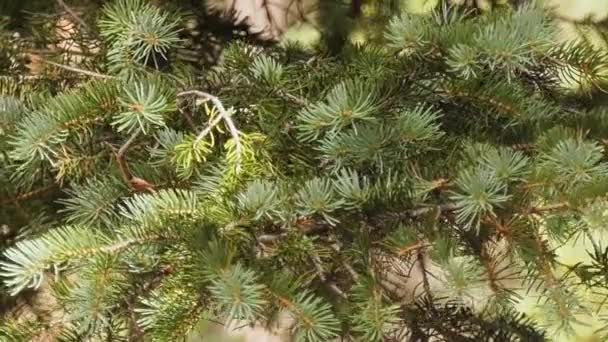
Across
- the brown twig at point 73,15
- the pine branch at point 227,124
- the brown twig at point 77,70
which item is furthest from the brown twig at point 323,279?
the brown twig at point 73,15

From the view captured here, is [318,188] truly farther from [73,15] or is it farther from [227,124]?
[73,15]

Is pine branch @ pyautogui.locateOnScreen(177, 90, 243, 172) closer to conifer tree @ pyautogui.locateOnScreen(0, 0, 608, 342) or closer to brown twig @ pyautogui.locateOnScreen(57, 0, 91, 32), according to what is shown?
conifer tree @ pyautogui.locateOnScreen(0, 0, 608, 342)

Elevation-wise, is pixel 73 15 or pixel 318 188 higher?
pixel 73 15

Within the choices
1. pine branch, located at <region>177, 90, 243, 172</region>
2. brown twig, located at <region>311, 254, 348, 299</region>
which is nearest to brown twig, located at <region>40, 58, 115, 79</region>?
pine branch, located at <region>177, 90, 243, 172</region>

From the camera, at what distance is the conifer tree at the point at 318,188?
0.63 meters

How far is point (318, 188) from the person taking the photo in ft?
2.17

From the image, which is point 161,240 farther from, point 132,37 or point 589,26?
point 589,26

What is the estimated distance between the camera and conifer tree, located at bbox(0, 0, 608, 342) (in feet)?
2.05

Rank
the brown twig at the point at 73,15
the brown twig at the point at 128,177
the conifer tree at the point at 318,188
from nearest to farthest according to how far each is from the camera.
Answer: the conifer tree at the point at 318,188 < the brown twig at the point at 128,177 < the brown twig at the point at 73,15

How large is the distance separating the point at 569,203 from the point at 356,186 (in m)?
0.19

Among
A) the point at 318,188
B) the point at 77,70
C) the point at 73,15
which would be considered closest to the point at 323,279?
the point at 318,188

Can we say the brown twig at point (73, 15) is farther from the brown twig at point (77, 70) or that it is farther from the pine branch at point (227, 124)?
the pine branch at point (227, 124)

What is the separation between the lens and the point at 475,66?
675 mm

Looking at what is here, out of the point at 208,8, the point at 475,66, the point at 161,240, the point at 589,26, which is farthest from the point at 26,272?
the point at 589,26
